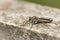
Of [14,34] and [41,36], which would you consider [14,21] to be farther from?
[41,36]

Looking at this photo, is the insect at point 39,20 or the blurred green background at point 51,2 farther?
the blurred green background at point 51,2

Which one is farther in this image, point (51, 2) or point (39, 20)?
point (51, 2)

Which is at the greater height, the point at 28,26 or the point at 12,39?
the point at 28,26

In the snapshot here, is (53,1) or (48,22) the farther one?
(53,1)

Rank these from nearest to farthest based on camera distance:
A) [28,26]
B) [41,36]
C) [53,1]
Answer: [41,36]
[28,26]
[53,1]

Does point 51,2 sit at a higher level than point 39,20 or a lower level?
higher

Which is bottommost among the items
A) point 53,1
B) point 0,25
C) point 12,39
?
point 12,39

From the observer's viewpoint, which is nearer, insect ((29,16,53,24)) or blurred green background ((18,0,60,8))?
insect ((29,16,53,24))

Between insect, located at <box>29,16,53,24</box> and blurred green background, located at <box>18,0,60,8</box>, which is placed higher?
blurred green background, located at <box>18,0,60,8</box>

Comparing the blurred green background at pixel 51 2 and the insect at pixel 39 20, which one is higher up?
the blurred green background at pixel 51 2

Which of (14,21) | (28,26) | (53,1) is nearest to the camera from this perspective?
(28,26)

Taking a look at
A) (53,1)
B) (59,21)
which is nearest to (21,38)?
(59,21)
